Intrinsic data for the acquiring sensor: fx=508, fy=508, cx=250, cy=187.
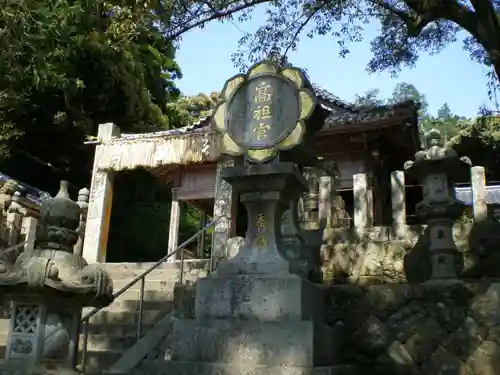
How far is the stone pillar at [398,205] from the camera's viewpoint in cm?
895

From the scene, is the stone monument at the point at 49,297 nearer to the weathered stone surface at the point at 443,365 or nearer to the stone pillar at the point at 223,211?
the weathered stone surface at the point at 443,365

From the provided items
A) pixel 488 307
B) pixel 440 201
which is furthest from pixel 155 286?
pixel 488 307

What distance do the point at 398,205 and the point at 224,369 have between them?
18.3 ft

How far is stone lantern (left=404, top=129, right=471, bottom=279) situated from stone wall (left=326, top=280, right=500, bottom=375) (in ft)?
1.76

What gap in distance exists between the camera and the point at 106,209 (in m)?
14.1

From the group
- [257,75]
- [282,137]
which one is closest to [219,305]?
[282,137]

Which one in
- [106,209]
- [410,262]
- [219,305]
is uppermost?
[106,209]

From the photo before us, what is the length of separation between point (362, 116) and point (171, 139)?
5311mm

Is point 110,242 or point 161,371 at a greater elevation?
point 110,242

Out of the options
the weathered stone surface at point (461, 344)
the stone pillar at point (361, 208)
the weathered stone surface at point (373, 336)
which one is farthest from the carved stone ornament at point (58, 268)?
the stone pillar at point (361, 208)

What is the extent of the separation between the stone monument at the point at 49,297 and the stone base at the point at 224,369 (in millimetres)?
900

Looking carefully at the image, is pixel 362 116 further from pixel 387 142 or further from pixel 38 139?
pixel 38 139

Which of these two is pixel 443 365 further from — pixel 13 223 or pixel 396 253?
pixel 13 223

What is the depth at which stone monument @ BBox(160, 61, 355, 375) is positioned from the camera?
15.3 ft
